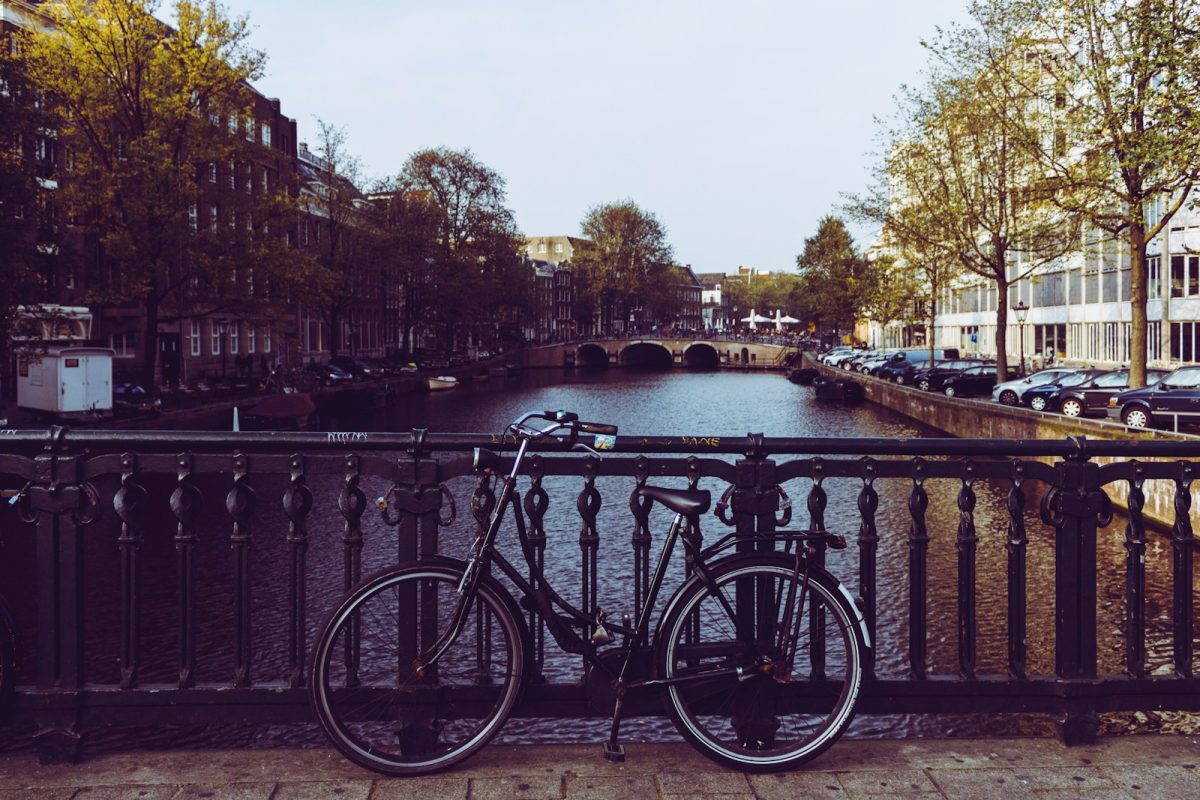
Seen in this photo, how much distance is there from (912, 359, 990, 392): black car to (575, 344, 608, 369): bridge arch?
68.8 meters

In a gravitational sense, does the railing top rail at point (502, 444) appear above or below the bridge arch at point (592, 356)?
below

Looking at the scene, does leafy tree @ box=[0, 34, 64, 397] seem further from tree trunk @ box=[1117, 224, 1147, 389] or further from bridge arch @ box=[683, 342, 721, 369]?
bridge arch @ box=[683, 342, 721, 369]

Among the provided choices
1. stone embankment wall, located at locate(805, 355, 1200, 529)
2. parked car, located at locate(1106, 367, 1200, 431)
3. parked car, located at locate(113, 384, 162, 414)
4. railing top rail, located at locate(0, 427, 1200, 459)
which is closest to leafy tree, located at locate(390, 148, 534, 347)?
stone embankment wall, located at locate(805, 355, 1200, 529)

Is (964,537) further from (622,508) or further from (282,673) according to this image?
(622,508)

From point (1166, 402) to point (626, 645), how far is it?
26594 mm

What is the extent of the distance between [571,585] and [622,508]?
7.31m

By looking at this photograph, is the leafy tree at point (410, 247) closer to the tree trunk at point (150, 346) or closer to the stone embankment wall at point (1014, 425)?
the tree trunk at point (150, 346)

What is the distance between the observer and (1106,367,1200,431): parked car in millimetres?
26455

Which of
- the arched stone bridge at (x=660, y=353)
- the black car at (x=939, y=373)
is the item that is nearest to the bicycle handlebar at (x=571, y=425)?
the black car at (x=939, y=373)

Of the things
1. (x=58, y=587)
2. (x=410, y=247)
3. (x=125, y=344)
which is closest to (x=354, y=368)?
(x=410, y=247)

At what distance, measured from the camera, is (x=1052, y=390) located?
114 ft

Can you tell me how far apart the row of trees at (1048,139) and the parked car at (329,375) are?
2684 cm

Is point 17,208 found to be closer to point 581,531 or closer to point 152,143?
point 152,143

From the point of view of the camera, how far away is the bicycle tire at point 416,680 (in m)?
3.79
